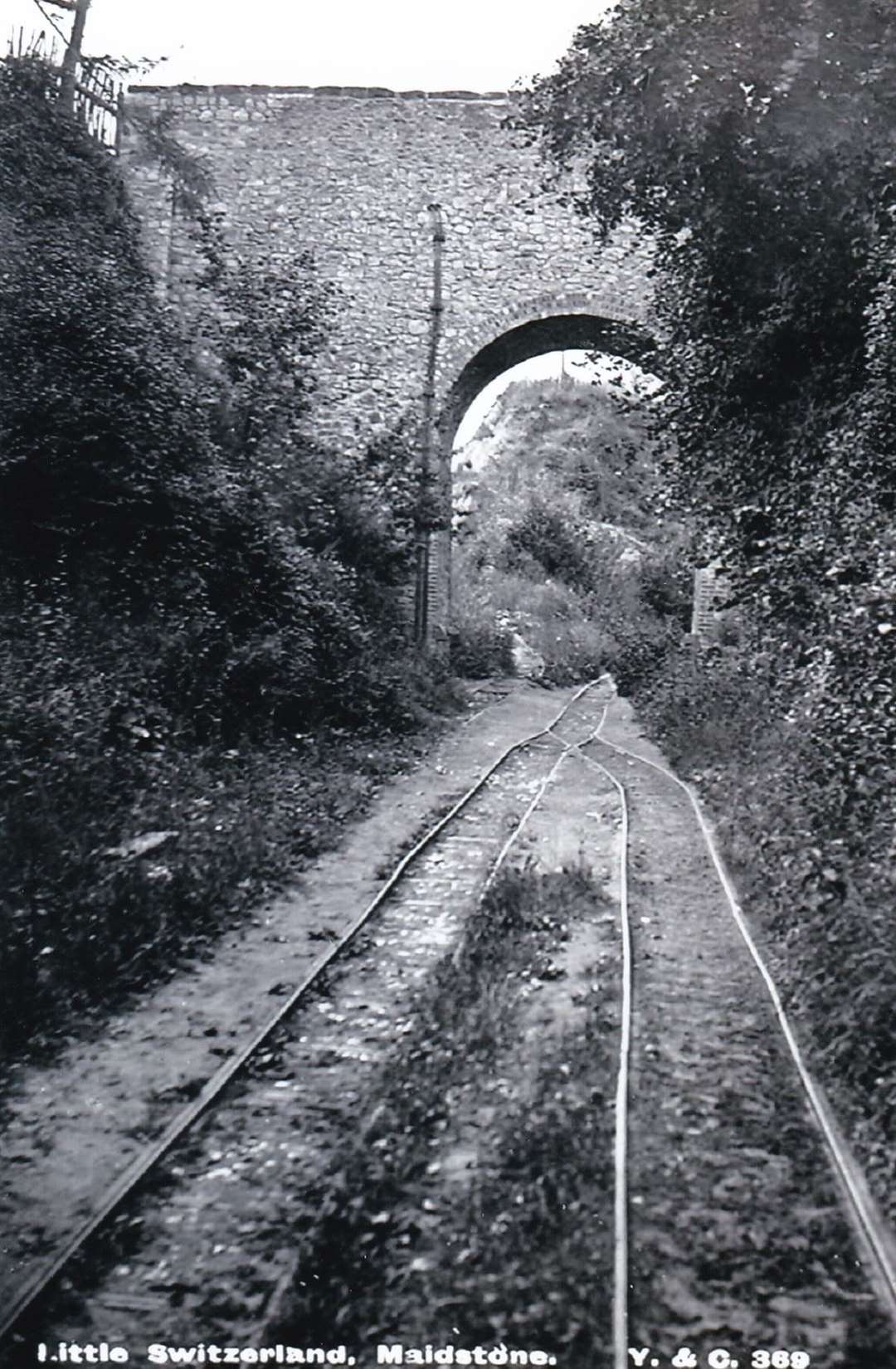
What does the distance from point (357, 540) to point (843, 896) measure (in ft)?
33.4

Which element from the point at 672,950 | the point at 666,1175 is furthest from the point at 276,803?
the point at 666,1175

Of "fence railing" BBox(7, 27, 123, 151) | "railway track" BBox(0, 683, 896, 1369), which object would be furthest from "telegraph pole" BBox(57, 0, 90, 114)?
"railway track" BBox(0, 683, 896, 1369)

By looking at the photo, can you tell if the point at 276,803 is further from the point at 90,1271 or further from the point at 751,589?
the point at 90,1271

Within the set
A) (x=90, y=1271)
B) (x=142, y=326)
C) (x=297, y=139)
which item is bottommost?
(x=90, y=1271)

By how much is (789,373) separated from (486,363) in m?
8.26

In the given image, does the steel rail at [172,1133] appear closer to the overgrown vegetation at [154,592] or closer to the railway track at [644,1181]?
the railway track at [644,1181]

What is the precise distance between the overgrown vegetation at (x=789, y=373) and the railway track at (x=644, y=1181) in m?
0.63

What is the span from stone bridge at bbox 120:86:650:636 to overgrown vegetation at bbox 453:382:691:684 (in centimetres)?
320

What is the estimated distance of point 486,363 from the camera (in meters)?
16.7

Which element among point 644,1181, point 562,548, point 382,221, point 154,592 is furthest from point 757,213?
point 562,548

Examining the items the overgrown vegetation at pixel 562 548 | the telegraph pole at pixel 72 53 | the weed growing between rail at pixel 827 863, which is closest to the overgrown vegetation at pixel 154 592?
the telegraph pole at pixel 72 53

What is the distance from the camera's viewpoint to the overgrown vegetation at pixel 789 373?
20.8 feet

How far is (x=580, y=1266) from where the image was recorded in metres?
3.31

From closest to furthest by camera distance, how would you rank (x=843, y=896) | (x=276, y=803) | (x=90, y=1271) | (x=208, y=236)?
(x=90, y=1271)
(x=843, y=896)
(x=276, y=803)
(x=208, y=236)
